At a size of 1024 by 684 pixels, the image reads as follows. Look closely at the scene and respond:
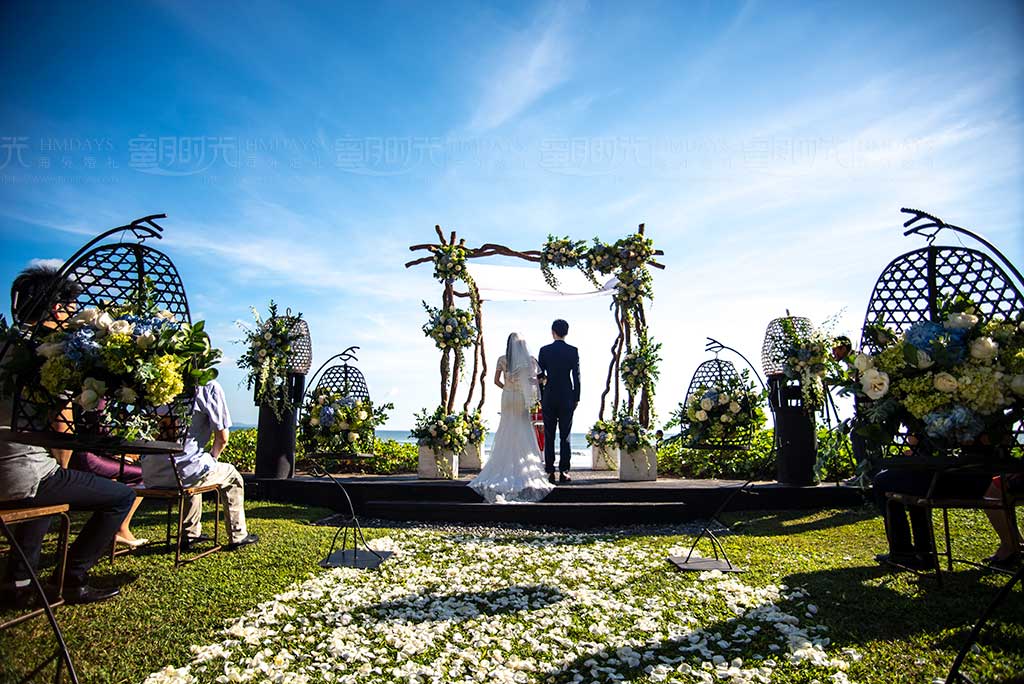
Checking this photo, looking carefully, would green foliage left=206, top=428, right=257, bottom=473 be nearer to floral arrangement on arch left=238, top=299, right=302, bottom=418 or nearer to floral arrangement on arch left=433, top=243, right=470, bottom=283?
floral arrangement on arch left=238, top=299, right=302, bottom=418

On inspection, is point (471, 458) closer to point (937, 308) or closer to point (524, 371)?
point (524, 371)

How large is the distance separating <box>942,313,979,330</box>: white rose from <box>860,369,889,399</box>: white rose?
507mm

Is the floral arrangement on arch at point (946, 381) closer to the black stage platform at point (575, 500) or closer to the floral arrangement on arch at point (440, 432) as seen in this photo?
the black stage platform at point (575, 500)

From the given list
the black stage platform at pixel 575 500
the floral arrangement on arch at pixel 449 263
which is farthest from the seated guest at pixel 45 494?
the floral arrangement on arch at pixel 449 263

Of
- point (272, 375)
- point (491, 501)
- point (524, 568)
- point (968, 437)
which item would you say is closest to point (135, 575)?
point (524, 568)

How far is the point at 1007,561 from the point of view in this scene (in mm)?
4562

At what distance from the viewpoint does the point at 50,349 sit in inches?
129

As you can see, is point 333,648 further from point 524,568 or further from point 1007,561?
point 1007,561

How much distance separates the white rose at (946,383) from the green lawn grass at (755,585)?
1403mm

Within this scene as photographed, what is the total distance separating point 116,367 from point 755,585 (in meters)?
4.59

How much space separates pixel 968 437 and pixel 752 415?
300 centimetres

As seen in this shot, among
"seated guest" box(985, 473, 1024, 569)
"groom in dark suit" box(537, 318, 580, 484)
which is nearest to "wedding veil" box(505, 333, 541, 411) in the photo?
"groom in dark suit" box(537, 318, 580, 484)

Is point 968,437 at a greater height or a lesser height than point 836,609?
greater

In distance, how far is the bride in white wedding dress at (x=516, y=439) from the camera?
836 centimetres
